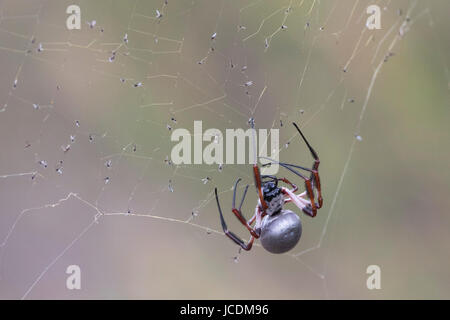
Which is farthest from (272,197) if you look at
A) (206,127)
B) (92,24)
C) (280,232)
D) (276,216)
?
(92,24)

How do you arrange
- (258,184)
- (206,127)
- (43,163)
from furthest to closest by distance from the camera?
(206,127), (43,163), (258,184)

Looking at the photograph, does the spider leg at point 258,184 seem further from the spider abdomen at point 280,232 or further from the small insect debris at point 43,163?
the small insect debris at point 43,163

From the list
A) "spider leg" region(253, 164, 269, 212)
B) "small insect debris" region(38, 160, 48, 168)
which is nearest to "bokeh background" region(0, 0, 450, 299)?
"small insect debris" region(38, 160, 48, 168)

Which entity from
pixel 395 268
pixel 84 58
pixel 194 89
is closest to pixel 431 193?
pixel 395 268

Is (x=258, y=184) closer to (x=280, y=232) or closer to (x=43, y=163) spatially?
(x=280, y=232)

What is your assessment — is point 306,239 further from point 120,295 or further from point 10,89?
point 10,89

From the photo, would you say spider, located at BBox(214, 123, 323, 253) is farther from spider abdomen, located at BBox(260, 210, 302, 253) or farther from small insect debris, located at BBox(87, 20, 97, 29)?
small insect debris, located at BBox(87, 20, 97, 29)

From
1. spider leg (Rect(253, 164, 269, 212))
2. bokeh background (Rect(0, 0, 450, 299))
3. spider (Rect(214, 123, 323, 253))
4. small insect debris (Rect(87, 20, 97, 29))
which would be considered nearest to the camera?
spider leg (Rect(253, 164, 269, 212))
